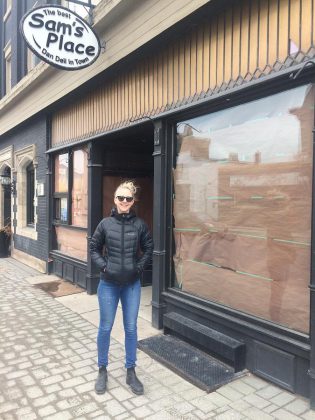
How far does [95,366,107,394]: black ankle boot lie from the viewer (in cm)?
349

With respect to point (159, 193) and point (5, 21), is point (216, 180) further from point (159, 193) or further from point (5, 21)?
point (5, 21)

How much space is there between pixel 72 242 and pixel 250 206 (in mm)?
5029

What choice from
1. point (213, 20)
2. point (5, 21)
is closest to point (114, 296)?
point (213, 20)

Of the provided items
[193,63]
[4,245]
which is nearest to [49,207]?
[4,245]

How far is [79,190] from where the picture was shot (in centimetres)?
789

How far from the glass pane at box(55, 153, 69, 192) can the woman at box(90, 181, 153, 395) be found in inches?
197

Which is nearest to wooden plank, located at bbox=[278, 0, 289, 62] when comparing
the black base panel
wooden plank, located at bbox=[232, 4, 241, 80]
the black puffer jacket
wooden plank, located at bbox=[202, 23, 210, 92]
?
wooden plank, located at bbox=[232, 4, 241, 80]

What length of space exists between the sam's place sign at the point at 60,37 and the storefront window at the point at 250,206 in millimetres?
2081

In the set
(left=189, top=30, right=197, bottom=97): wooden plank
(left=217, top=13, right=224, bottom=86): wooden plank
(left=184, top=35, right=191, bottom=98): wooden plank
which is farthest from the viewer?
(left=184, top=35, right=191, bottom=98): wooden plank

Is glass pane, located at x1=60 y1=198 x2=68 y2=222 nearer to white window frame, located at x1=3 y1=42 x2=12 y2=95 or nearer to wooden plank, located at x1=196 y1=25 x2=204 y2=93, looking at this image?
wooden plank, located at x1=196 y1=25 x2=204 y2=93

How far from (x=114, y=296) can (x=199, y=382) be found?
3.81 ft

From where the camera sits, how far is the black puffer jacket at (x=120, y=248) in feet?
11.6

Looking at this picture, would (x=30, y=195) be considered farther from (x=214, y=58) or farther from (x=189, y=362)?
(x=189, y=362)

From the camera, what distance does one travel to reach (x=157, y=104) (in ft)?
17.2
